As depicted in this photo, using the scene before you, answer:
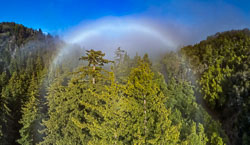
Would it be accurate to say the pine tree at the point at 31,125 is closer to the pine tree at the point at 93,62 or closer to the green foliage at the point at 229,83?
the pine tree at the point at 93,62

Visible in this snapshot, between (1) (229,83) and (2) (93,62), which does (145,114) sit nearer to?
(2) (93,62)

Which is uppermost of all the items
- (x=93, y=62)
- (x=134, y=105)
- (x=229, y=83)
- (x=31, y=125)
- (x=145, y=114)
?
(x=229, y=83)

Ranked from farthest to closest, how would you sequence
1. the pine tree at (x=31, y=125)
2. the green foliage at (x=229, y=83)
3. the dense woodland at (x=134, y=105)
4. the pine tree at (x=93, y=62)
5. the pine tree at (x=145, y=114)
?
the green foliage at (x=229, y=83)
the pine tree at (x=31, y=125)
the pine tree at (x=93, y=62)
the dense woodland at (x=134, y=105)
the pine tree at (x=145, y=114)

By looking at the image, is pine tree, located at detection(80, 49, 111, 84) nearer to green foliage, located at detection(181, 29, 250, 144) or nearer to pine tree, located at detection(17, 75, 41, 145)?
pine tree, located at detection(17, 75, 41, 145)

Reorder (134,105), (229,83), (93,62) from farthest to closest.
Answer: (229,83) < (93,62) < (134,105)

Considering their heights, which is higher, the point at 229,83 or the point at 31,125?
the point at 229,83

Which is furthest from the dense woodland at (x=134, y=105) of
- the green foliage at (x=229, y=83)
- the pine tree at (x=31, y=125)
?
the green foliage at (x=229, y=83)

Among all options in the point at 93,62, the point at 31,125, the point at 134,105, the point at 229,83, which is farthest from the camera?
the point at 229,83

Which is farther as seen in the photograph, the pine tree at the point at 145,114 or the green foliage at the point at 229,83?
the green foliage at the point at 229,83

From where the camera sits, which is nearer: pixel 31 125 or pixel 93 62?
pixel 93 62

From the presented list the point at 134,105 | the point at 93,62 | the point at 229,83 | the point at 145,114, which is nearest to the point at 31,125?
the point at 93,62
